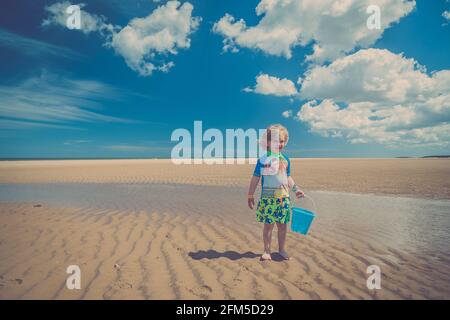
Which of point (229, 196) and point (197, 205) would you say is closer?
point (197, 205)

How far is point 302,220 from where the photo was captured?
4.45 m

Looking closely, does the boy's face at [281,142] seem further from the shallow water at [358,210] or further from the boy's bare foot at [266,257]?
the shallow water at [358,210]

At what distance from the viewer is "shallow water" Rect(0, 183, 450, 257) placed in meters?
5.76

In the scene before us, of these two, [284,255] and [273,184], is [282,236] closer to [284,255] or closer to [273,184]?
[284,255]

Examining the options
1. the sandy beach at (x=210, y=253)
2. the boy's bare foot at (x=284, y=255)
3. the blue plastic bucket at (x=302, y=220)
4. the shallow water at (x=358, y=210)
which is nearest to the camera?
the sandy beach at (x=210, y=253)

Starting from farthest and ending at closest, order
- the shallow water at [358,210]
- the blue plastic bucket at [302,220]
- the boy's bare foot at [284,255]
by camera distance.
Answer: the shallow water at [358,210]
the boy's bare foot at [284,255]
the blue plastic bucket at [302,220]

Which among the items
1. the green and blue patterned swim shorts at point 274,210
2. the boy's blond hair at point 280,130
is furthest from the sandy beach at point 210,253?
the boy's blond hair at point 280,130

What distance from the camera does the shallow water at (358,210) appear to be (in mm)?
5762

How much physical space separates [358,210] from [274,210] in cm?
541

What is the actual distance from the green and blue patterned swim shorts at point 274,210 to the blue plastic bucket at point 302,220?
19cm

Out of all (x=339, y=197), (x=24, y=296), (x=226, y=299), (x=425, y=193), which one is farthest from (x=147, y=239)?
(x=425, y=193)

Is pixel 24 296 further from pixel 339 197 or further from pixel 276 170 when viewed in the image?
pixel 339 197
